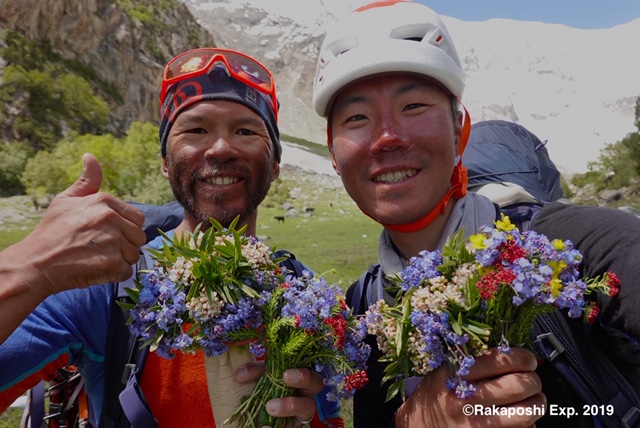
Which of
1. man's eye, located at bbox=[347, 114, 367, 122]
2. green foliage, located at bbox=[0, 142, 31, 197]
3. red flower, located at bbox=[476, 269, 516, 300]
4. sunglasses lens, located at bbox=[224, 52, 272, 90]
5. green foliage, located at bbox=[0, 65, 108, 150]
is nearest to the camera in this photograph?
red flower, located at bbox=[476, 269, 516, 300]

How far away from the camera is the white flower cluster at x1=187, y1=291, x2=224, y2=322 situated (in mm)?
2477

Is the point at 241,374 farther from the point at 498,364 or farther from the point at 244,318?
the point at 498,364

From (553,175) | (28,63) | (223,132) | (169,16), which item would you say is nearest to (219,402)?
(223,132)

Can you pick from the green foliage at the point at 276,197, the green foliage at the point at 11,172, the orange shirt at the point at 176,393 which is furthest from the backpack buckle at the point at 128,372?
the green foliage at the point at 11,172

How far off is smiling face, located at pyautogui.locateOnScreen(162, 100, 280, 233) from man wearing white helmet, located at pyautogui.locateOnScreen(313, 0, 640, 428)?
2.68ft

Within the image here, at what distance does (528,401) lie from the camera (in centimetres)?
245

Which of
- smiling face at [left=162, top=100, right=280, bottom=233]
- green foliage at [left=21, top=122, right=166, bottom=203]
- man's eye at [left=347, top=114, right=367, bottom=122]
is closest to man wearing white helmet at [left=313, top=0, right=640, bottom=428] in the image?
man's eye at [left=347, top=114, right=367, bottom=122]

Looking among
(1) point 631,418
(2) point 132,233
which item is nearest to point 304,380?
(2) point 132,233

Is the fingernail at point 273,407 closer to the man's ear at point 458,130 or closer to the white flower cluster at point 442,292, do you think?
the white flower cluster at point 442,292

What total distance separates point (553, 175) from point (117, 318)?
14.1ft

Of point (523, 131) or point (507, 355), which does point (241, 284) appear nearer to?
point (507, 355)

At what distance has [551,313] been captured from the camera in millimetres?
2717

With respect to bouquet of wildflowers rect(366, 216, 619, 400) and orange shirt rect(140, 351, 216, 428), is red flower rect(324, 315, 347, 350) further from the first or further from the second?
orange shirt rect(140, 351, 216, 428)

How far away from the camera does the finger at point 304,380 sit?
2.59 meters
